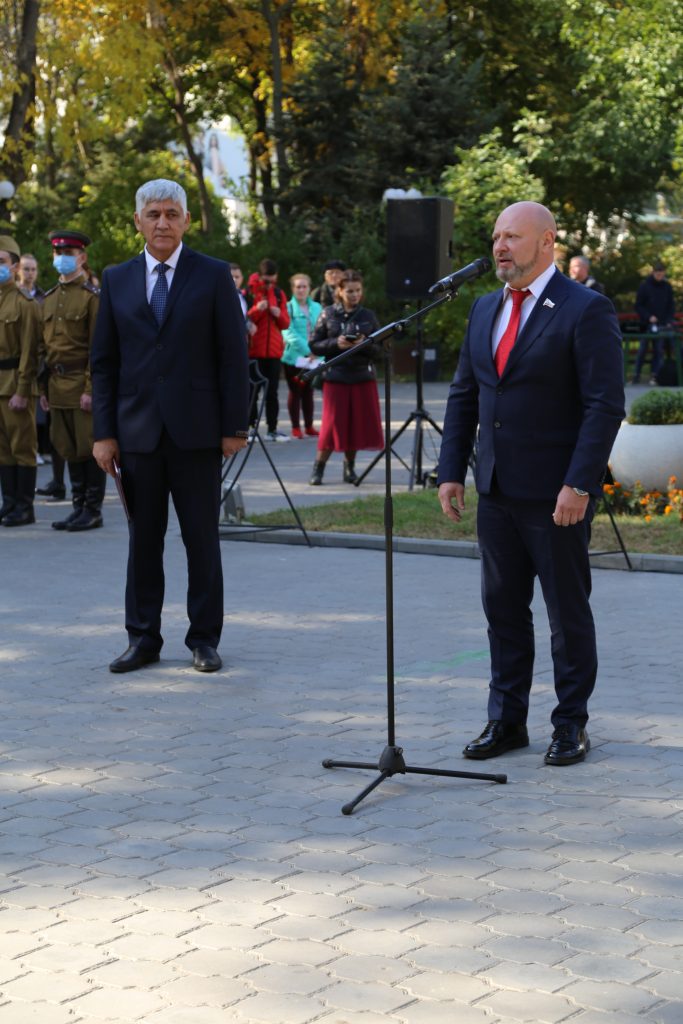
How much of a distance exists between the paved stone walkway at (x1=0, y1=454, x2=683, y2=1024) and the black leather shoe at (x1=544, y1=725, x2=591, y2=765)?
0.19 feet

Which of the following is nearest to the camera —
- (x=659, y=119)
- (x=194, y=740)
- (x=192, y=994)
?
(x=192, y=994)

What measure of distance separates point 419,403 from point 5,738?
8300mm

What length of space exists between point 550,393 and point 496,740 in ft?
4.19

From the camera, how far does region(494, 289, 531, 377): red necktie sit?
234 inches

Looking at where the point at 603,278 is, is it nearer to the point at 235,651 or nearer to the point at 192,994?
the point at 235,651

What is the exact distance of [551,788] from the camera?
579 centimetres

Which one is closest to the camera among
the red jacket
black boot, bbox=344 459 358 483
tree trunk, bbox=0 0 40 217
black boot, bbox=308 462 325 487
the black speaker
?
black boot, bbox=308 462 325 487

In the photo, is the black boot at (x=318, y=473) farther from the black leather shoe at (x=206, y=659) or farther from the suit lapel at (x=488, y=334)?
the suit lapel at (x=488, y=334)

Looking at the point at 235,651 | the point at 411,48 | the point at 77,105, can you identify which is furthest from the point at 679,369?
the point at 235,651

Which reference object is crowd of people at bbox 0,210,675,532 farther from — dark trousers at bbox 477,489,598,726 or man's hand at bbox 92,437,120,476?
dark trousers at bbox 477,489,598,726

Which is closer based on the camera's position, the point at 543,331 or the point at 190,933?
the point at 190,933

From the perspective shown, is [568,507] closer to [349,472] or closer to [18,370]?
[18,370]

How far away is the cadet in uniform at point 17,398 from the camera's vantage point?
502 inches

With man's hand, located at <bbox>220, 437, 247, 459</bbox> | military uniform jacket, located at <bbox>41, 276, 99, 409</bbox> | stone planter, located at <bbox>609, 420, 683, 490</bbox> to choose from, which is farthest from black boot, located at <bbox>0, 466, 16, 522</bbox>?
man's hand, located at <bbox>220, 437, 247, 459</bbox>
